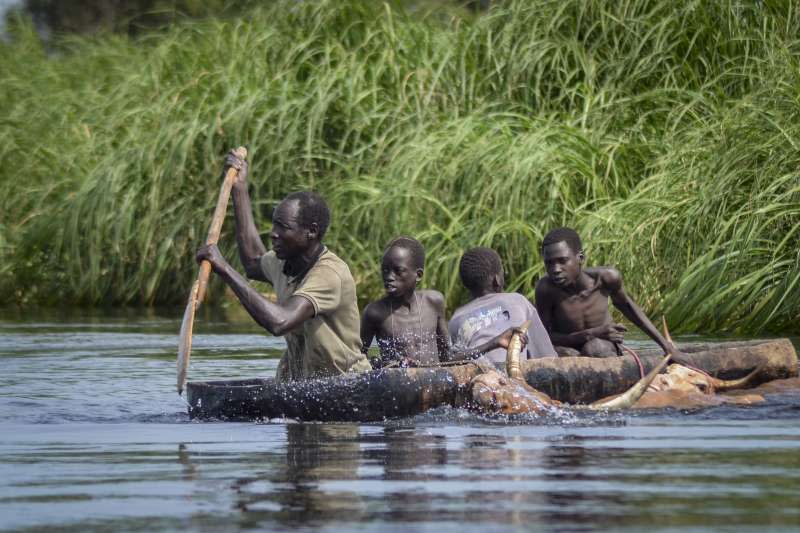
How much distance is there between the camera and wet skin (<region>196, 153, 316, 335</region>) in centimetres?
761

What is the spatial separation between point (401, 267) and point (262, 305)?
133 cm

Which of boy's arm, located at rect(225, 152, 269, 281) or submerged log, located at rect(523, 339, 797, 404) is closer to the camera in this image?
submerged log, located at rect(523, 339, 797, 404)

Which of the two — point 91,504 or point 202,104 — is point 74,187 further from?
point 91,504

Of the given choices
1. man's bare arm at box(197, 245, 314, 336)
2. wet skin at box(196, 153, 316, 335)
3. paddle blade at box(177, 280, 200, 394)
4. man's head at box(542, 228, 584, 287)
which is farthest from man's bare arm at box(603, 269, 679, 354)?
paddle blade at box(177, 280, 200, 394)

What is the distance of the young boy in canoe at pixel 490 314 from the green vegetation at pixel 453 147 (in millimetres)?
2891

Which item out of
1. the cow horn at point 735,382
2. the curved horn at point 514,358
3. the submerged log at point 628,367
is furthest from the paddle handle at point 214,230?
the cow horn at point 735,382

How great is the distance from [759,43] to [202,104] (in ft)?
18.3

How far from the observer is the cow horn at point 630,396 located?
8.05 m

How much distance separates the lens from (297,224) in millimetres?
7980

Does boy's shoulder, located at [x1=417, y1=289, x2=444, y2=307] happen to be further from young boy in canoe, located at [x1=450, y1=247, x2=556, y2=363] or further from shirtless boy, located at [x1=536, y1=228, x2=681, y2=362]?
shirtless boy, located at [x1=536, y1=228, x2=681, y2=362]

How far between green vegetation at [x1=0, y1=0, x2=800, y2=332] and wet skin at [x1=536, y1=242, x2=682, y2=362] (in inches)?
83.6

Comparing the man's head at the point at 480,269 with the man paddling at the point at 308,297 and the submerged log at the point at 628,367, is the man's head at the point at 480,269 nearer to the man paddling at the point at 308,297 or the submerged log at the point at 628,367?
the submerged log at the point at 628,367

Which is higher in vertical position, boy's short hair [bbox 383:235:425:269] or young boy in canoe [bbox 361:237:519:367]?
boy's short hair [bbox 383:235:425:269]

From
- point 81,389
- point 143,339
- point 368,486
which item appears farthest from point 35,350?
point 368,486
